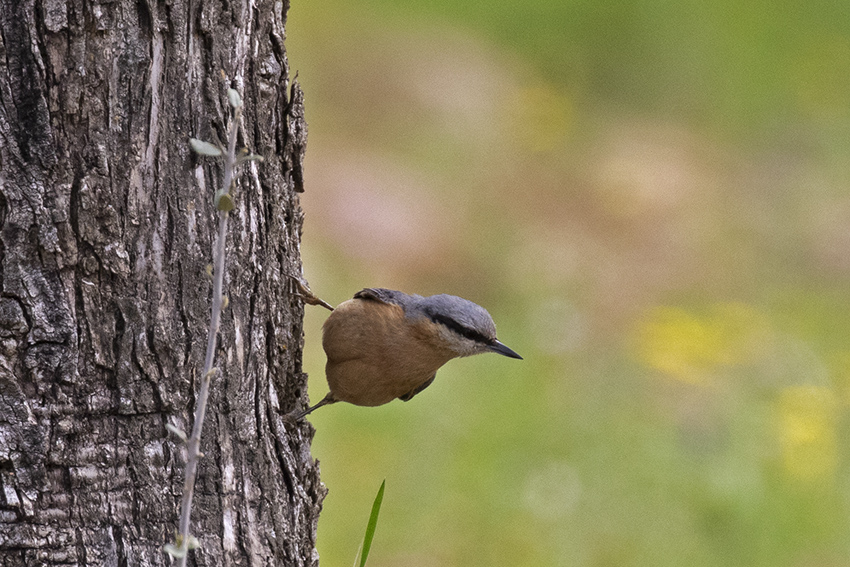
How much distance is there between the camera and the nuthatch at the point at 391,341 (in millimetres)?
3838

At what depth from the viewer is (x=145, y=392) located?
2.34 metres

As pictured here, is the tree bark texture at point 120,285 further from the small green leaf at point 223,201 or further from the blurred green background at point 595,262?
the blurred green background at point 595,262

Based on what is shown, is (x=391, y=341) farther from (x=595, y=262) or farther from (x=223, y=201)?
Result: (x=595, y=262)

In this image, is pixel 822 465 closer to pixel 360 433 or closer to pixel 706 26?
pixel 360 433

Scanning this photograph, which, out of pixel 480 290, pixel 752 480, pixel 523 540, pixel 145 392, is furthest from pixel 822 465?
pixel 145 392

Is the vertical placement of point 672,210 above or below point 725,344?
above

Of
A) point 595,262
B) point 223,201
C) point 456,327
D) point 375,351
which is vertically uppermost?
point 595,262

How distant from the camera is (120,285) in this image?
2307mm

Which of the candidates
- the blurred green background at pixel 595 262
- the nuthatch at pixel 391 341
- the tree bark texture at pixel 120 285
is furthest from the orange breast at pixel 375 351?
the blurred green background at pixel 595 262

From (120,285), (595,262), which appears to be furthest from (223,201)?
(595,262)

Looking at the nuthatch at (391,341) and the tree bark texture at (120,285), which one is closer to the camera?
the tree bark texture at (120,285)

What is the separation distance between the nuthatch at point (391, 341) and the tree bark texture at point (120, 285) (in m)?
1.22

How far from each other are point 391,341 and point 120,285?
1.71 meters

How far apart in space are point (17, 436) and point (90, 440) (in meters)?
0.18
